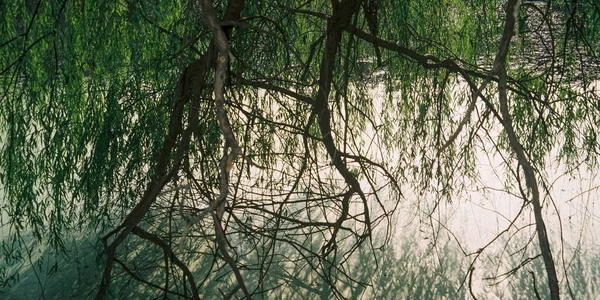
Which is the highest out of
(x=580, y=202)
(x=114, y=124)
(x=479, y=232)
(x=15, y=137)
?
(x=580, y=202)

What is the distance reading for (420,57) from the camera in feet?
5.90

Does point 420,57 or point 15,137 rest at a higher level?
point 420,57

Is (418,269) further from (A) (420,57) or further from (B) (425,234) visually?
(A) (420,57)

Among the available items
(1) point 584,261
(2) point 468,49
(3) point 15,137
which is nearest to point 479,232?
(1) point 584,261

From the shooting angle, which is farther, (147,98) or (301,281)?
(301,281)

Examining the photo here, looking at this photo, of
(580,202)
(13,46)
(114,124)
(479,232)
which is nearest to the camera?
(13,46)

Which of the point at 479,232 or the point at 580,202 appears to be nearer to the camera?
the point at 479,232

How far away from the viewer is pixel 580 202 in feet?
10.4

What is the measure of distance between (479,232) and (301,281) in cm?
80

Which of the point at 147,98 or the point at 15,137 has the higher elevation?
the point at 147,98

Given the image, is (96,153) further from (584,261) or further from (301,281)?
(584,261)

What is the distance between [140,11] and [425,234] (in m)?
1.66

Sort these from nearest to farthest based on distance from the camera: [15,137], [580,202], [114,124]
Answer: [15,137]
[114,124]
[580,202]

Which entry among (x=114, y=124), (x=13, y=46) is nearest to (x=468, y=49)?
(x=114, y=124)
